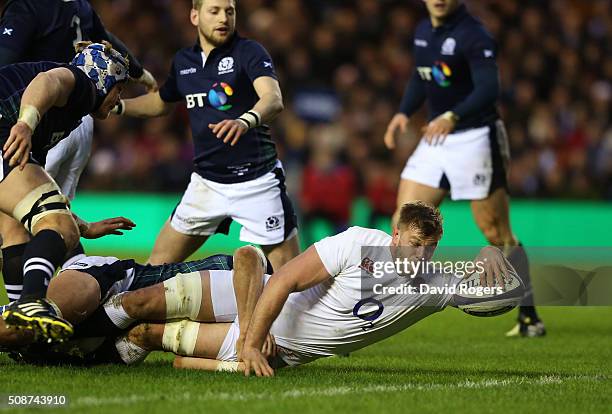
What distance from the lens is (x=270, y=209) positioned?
25.5 feet

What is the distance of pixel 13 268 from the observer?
6316 mm

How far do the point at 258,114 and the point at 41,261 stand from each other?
1964mm

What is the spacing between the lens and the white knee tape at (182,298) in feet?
20.5

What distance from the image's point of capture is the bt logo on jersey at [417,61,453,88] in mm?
9188

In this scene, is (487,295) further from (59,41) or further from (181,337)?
(59,41)

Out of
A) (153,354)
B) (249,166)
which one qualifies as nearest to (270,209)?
(249,166)

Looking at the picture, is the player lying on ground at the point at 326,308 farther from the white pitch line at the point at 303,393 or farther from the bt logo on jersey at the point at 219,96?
the bt logo on jersey at the point at 219,96

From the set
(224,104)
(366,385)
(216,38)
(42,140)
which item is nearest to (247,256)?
(366,385)

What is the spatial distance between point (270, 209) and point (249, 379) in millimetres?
2194

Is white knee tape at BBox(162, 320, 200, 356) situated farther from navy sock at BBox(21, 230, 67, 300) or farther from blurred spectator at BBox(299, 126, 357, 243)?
blurred spectator at BBox(299, 126, 357, 243)

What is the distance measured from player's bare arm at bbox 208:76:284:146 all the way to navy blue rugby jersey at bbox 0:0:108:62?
1398 mm

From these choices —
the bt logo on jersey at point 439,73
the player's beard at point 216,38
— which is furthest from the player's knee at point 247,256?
the bt logo on jersey at point 439,73

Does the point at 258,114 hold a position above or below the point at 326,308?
above

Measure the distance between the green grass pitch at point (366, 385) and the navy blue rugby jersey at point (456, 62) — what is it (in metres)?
2.22
